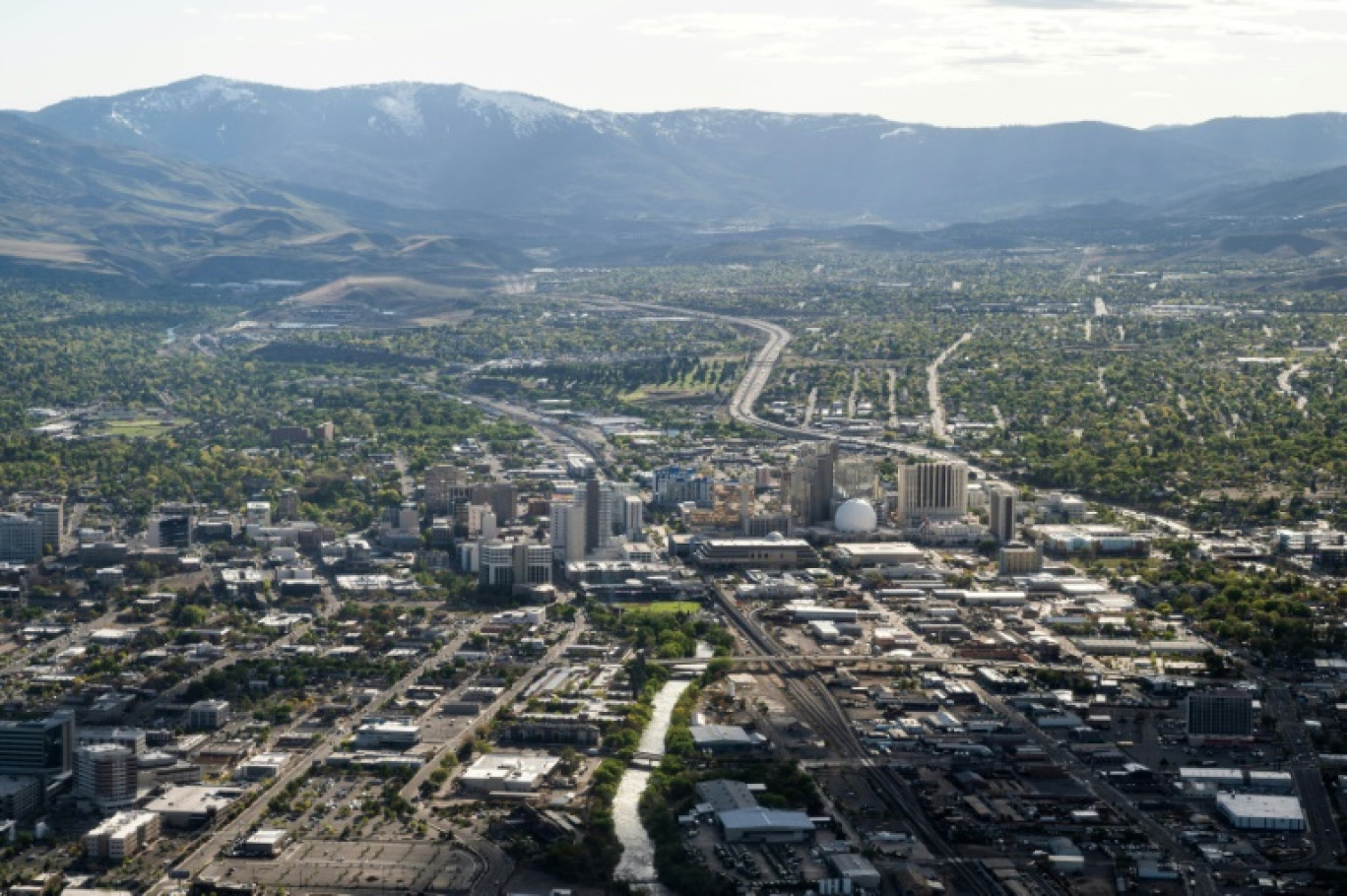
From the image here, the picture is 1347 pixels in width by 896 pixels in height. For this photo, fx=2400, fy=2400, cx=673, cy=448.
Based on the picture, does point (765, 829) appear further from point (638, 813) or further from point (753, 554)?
point (753, 554)

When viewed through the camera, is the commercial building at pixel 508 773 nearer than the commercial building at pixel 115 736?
Yes

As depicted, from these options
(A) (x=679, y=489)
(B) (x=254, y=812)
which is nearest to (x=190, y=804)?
(B) (x=254, y=812)

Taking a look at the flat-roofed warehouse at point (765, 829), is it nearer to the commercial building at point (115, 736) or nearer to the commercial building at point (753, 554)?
the commercial building at point (115, 736)

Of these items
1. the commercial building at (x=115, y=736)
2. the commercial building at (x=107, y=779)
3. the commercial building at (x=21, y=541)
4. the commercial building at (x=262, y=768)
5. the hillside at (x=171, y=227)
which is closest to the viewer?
the commercial building at (x=107, y=779)

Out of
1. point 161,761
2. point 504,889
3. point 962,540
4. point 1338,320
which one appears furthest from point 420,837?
point 1338,320

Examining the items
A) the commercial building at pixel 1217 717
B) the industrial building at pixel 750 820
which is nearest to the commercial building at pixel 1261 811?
the commercial building at pixel 1217 717

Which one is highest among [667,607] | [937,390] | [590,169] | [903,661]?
[590,169]
